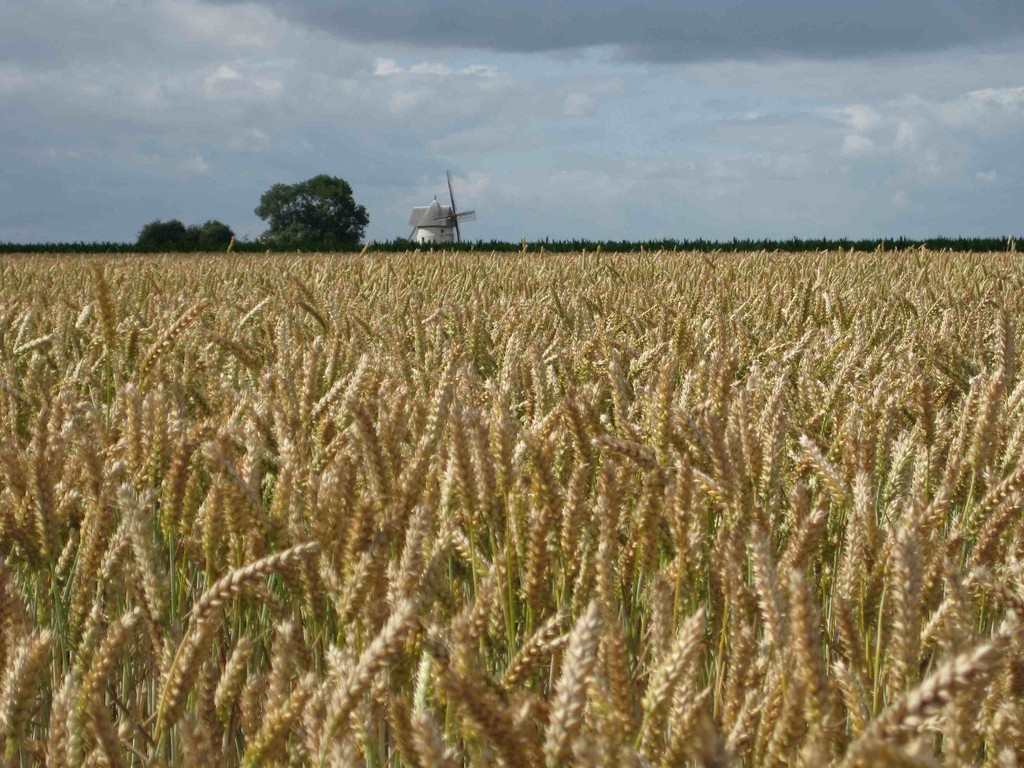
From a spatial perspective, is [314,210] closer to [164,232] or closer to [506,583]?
[164,232]

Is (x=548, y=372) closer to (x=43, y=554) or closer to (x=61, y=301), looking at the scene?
(x=43, y=554)

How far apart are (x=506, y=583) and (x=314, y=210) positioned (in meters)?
77.5

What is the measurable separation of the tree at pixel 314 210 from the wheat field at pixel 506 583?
246 feet

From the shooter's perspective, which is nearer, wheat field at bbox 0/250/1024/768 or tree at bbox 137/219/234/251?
wheat field at bbox 0/250/1024/768

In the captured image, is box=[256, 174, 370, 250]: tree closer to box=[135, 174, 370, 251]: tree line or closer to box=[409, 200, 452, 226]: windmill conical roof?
box=[135, 174, 370, 251]: tree line

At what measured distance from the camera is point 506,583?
1527 millimetres

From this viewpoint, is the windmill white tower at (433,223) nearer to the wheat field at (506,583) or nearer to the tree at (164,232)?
the tree at (164,232)

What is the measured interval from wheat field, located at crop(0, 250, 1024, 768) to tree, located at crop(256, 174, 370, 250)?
2950 inches

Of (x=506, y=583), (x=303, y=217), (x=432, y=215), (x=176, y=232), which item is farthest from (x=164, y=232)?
(x=506, y=583)

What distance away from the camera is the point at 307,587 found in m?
1.38

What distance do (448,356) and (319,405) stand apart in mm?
917

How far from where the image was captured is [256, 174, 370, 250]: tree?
76.2 metres

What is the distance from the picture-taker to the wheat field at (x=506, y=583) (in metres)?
0.94

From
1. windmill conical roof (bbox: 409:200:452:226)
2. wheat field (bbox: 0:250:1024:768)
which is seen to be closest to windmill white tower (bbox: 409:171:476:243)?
windmill conical roof (bbox: 409:200:452:226)
